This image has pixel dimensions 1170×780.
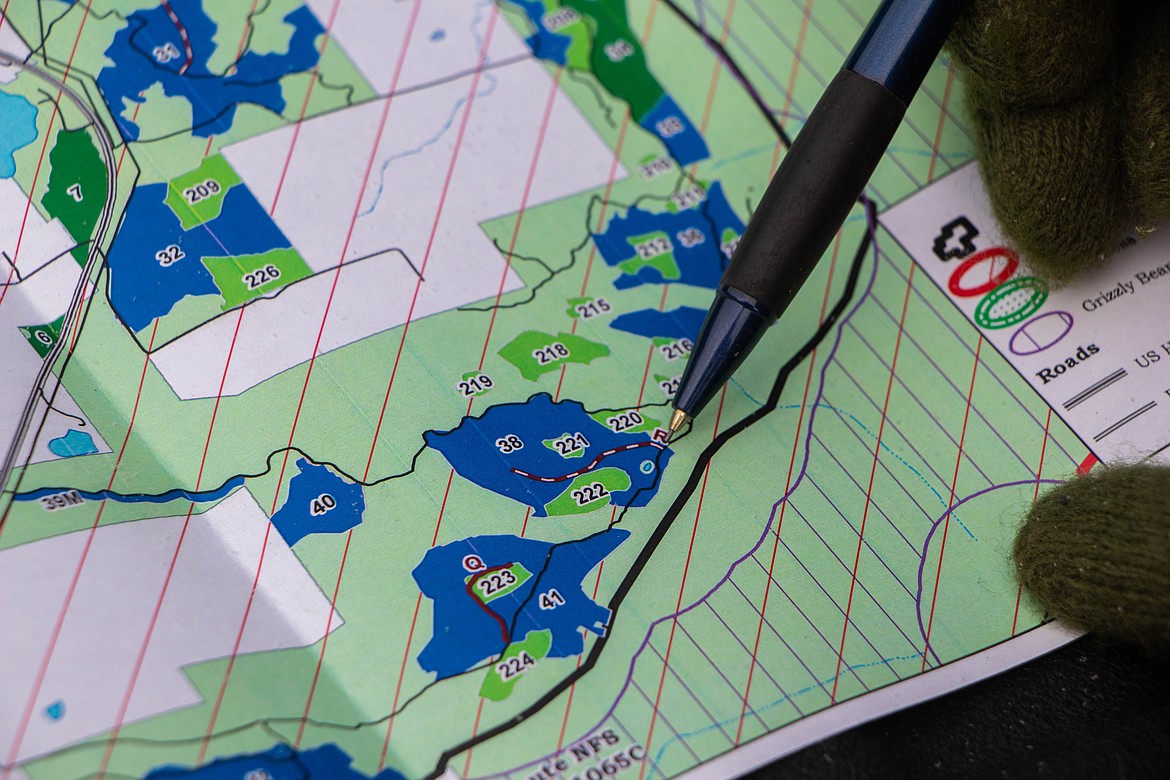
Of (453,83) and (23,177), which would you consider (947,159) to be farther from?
(23,177)

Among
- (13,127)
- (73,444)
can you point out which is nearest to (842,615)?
(73,444)

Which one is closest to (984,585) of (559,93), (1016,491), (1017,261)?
(1016,491)

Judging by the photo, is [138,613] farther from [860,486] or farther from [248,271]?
[860,486]

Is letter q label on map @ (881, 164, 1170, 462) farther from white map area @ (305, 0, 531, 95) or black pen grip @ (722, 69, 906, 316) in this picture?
white map area @ (305, 0, 531, 95)

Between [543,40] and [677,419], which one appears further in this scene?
[543,40]

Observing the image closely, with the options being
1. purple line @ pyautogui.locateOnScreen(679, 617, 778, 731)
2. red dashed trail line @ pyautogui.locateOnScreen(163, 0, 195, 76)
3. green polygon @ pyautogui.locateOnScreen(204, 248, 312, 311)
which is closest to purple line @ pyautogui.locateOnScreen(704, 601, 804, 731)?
purple line @ pyautogui.locateOnScreen(679, 617, 778, 731)

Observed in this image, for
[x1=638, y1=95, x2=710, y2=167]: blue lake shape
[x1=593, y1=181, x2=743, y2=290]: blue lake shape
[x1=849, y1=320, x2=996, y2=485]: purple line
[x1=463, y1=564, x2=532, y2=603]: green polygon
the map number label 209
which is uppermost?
[x1=638, y1=95, x2=710, y2=167]: blue lake shape

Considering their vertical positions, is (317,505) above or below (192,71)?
below
